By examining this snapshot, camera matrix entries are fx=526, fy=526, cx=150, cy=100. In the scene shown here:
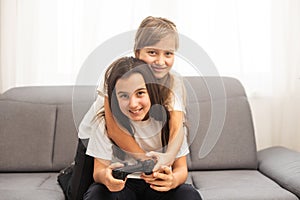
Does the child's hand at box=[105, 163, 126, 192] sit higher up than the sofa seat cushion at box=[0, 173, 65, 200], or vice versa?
the child's hand at box=[105, 163, 126, 192]

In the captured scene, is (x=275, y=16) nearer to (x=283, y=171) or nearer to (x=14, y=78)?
(x=283, y=171)

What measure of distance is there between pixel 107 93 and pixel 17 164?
1147 mm

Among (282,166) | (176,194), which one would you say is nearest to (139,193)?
(176,194)

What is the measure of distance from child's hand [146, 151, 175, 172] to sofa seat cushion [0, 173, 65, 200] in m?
0.67

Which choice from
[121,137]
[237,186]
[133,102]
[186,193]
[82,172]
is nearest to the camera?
[133,102]

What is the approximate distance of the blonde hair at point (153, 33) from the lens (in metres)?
1.37

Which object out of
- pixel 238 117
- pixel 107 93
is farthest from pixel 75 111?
pixel 238 117

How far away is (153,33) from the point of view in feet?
4.52

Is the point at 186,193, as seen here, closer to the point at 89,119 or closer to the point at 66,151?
the point at 89,119

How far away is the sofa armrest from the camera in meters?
2.07

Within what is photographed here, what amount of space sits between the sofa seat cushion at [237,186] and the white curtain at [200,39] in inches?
25.6

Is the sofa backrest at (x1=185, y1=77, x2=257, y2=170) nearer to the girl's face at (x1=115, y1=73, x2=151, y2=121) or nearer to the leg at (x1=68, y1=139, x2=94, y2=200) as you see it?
the leg at (x1=68, y1=139, x2=94, y2=200)

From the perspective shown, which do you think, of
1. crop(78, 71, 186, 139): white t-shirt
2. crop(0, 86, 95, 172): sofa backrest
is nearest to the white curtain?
crop(0, 86, 95, 172): sofa backrest

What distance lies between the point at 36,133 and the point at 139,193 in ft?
3.21
